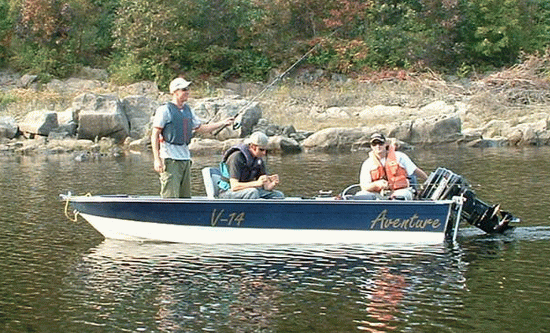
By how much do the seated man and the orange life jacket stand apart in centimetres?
129

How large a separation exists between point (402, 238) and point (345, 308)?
11.0ft

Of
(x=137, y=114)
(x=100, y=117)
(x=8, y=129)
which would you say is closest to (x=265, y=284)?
(x=100, y=117)

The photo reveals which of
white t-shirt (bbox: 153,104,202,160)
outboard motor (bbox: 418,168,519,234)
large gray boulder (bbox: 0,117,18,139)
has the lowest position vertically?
large gray boulder (bbox: 0,117,18,139)

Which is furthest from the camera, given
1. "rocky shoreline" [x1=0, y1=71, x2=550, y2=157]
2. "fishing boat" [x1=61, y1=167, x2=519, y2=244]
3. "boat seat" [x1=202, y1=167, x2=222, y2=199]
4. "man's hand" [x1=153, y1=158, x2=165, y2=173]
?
"rocky shoreline" [x1=0, y1=71, x2=550, y2=157]

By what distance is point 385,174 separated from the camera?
13250 mm

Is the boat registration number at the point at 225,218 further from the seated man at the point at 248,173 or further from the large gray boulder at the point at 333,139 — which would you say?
the large gray boulder at the point at 333,139

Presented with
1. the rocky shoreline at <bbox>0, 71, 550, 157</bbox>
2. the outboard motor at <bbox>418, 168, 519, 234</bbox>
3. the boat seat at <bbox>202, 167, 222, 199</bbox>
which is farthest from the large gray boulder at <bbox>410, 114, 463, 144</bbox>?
the boat seat at <bbox>202, 167, 222, 199</bbox>

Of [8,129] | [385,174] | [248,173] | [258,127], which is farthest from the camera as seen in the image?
[8,129]

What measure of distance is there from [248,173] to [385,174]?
1.75m

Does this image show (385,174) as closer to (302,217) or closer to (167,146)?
(302,217)

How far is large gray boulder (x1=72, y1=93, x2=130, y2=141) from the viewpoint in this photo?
32781mm

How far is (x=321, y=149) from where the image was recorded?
30828 mm

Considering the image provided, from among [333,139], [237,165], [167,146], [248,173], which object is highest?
[167,146]

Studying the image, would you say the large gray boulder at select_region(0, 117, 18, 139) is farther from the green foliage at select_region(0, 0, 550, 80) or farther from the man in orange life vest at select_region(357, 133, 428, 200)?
the man in orange life vest at select_region(357, 133, 428, 200)
